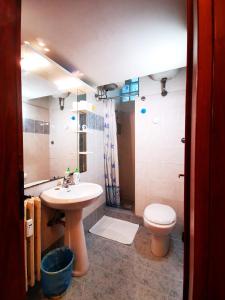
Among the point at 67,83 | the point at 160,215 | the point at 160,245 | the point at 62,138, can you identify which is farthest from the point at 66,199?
the point at 67,83

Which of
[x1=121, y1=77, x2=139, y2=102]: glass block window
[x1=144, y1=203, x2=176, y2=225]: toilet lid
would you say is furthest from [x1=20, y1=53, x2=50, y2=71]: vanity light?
[x1=144, y1=203, x2=176, y2=225]: toilet lid

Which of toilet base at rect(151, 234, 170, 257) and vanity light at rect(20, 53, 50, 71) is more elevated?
vanity light at rect(20, 53, 50, 71)

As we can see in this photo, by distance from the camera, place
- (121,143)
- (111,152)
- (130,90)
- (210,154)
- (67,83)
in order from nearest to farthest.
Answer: (210,154) → (67,83) → (111,152) → (130,90) → (121,143)

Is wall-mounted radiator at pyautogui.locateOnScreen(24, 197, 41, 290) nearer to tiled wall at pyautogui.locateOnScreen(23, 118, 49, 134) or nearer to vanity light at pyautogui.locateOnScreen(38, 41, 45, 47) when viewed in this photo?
tiled wall at pyautogui.locateOnScreen(23, 118, 49, 134)

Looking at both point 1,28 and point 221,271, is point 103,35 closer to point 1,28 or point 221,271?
point 1,28

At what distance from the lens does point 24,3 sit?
0.99 metres

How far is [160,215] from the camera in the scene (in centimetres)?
171

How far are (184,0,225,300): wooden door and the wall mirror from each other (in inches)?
56.4

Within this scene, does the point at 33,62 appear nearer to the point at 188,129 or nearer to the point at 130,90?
the point at 188,129

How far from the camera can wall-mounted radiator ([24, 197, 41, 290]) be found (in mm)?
1170

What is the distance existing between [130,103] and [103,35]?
184 centimetres

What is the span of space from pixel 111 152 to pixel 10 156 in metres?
2.14

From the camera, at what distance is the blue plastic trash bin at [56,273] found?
1.21 metres

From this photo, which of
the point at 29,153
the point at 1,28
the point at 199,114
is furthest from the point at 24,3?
the point at 199,114
